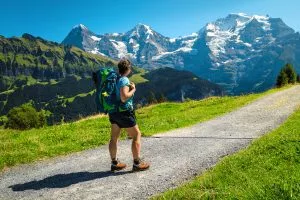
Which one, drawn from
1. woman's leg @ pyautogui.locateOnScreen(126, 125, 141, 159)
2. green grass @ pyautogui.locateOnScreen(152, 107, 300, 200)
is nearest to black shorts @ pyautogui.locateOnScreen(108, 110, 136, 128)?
woman's leg @ pyautogui.locateOnScreen(126, 125, 141, 159)

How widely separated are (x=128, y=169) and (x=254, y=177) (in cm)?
432

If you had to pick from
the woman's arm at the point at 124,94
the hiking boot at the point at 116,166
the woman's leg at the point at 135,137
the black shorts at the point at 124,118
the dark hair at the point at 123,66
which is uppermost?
the dark hair at the point at 123,66

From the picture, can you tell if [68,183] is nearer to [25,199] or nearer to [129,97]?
[25,199]

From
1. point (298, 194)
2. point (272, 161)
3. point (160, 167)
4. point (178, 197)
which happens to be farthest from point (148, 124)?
point (298, 194)

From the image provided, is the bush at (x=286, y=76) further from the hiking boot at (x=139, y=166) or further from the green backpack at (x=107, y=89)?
the green backpack at (x=107, y=89)

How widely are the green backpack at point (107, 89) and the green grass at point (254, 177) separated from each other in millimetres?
3302

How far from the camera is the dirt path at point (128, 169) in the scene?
10.4 meters

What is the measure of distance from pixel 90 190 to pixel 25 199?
1653 millimetres

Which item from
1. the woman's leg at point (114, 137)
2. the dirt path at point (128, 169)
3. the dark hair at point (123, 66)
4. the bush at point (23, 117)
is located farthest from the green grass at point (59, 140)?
the bush at point (23, 117)

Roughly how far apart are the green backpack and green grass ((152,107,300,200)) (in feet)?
10.8

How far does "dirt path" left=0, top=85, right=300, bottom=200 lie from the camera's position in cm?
1036

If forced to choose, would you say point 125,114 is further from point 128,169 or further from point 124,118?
point 128,169

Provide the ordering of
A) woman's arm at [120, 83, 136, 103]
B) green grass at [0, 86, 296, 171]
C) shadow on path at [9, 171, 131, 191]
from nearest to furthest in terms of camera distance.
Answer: shadow on path at [9, 171, 131, 191]
woman's arm at [120, 83, 136, 103]
green grass at [0, 86, 296, 171]

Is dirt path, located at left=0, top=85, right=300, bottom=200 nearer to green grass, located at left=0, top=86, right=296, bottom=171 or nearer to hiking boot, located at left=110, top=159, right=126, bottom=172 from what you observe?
hiking boot, located at left=110, top=159, right=126, bottom=172
